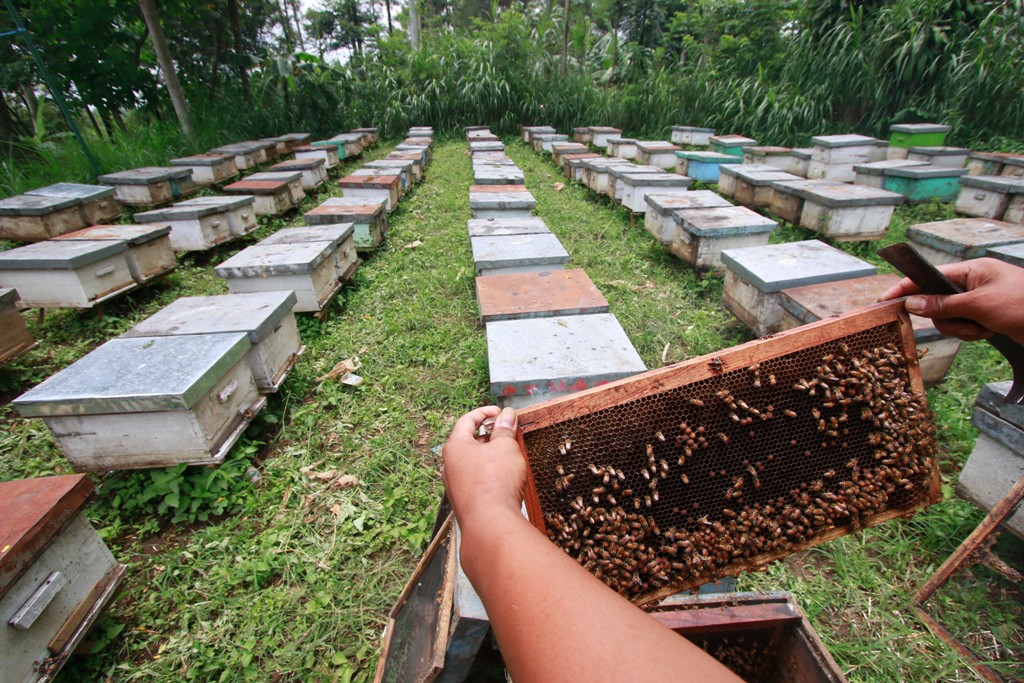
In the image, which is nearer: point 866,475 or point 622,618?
point 622,618

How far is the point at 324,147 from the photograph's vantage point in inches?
409

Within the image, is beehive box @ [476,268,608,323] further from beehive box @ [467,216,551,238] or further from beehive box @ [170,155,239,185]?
beehive box @ [170,155,239,185]

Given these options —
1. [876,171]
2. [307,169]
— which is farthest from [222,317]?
[876,171]

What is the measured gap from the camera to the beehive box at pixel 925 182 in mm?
6455

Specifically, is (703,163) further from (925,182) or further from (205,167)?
(205,167)

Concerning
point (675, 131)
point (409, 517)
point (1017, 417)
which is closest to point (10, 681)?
point (409, 517)

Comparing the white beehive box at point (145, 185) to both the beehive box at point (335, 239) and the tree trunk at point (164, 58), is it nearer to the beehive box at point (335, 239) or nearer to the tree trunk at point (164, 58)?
the beehive box at point (335, 239)

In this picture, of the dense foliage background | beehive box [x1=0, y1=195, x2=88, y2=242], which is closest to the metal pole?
the dense foliage background

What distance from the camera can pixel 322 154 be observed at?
9.95m

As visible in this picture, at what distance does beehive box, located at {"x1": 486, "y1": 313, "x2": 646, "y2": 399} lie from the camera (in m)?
2.47

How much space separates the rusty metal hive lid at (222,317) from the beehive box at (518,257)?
1552 mm

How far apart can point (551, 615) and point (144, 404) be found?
2.52 meters

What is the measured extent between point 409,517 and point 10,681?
1.57m

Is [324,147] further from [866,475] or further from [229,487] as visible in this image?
[866,475]
